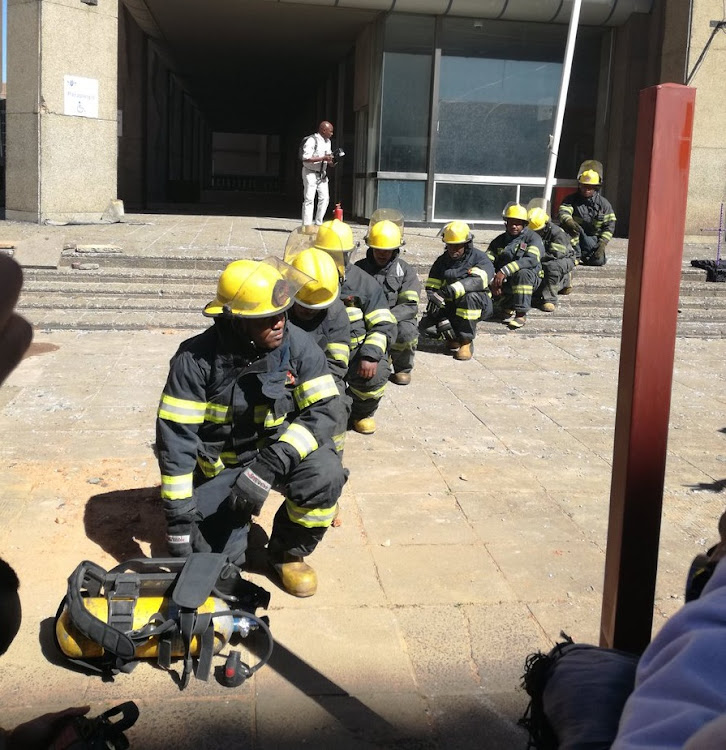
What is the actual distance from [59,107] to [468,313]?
938cm

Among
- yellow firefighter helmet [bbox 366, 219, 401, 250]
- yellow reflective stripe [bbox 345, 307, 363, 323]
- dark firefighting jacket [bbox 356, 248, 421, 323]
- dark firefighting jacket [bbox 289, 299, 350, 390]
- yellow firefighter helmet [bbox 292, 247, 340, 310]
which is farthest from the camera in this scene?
dark firefighting jacket [bbox 356, 248, 421, 323]

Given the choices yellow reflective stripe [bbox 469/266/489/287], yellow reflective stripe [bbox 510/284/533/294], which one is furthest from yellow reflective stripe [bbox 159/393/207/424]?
yellow reflective stripe [bbox 510/284/533/294]

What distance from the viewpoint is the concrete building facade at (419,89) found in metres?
14.8

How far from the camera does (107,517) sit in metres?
4.58

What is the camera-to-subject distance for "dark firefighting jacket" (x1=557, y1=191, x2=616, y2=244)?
12.1 m

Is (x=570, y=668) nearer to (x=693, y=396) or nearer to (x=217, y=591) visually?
(x=217, y=591)

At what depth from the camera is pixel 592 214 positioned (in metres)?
12.1

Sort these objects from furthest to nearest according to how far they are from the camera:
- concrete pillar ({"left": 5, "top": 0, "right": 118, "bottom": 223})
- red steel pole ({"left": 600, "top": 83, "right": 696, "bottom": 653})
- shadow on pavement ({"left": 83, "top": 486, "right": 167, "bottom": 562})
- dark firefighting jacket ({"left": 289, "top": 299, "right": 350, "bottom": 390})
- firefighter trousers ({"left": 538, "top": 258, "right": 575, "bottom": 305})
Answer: concrete pillar ({"left": 5, "top": 0, "right": 118, "bottom": 223}) < firefighter trousers ({"left": 538, "top": 258, "right": 575, "bottom": 305}) < dark firefighting jacket ({"left": 289, "top": 299, "right": 350, "bottom": 390}) < shadow on pavement ({"left": 83, "top": 486, "right": 167, "bottom": 562}) < red steel pole ({"left": 600, "top": 83, "right": 696, "bottom": 653})

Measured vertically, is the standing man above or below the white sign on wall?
below

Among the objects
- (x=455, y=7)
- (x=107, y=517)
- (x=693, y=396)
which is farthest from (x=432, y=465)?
(x=455, y=7)

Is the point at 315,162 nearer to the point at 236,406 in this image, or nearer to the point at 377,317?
the point at 377,317

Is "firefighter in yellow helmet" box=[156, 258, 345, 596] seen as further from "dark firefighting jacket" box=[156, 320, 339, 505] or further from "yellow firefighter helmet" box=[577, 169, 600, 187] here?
"yellow firefighter helmet" box=[577, 169, 600, 187]

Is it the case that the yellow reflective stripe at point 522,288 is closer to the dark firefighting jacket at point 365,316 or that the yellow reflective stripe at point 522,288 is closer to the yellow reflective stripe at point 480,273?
the yellow reflective stripe at point 480,273

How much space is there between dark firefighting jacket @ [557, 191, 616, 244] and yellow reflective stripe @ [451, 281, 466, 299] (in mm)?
3956
